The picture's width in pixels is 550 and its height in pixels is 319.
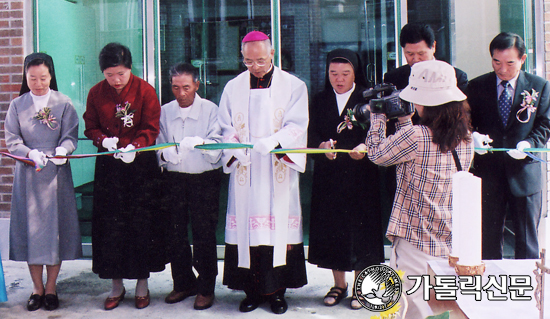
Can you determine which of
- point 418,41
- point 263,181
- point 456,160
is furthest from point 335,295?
point 418,41

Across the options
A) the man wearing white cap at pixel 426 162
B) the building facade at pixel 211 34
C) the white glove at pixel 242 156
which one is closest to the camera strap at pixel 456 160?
the man wearing white cap at pixel 426 162

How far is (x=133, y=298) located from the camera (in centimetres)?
382

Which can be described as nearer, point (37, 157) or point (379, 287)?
point (379, 287)

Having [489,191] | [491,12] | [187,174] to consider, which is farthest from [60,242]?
[491,12]

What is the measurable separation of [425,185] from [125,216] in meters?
2.08

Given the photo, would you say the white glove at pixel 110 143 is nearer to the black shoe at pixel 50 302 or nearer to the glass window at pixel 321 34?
the black shoe at pixel 50 302

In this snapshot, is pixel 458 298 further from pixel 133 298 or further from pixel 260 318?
pixel 133 298

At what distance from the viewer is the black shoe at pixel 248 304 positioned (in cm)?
353

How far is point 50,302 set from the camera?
3.63 meters

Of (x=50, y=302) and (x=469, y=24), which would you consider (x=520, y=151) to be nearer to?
(x=469, y=24)

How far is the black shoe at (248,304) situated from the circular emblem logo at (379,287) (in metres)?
2.36

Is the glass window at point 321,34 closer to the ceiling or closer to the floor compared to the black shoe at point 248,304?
closer to the ceiling

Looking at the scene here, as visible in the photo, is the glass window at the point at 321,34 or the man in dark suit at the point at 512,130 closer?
the man in dark suit at the point at 512,130

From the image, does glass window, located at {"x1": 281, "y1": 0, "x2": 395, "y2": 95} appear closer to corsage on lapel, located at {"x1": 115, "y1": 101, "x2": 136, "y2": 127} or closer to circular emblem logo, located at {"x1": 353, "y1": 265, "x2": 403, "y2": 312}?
corsage on lapel, located at {"x1": 115, "y1": 101, "x2": 136, "y2": 127}
